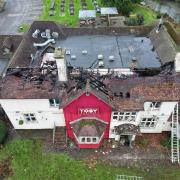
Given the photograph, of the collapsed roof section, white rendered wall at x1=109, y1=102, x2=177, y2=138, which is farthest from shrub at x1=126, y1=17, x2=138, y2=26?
white rendered wall at x1=109, y1=102, x2=177, y2=138

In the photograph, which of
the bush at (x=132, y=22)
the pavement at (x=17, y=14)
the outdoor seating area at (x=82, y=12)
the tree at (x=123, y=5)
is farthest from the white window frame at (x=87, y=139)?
the tree at (x=123, y=5)

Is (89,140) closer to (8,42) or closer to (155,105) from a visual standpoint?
(155,105)

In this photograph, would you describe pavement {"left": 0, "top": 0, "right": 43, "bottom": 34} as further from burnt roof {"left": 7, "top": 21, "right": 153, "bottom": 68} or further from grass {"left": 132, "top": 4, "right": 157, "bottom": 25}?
grass {"left": 132, "top": 4, "right": 157, "bottom": 25}

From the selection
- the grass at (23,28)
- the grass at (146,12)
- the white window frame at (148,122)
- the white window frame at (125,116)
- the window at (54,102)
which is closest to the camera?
the white window frame at (125,116)

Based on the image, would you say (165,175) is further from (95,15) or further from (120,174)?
(95,15)

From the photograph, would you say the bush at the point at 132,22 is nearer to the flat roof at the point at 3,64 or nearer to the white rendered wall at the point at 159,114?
the flat roof at the point at 3,64
